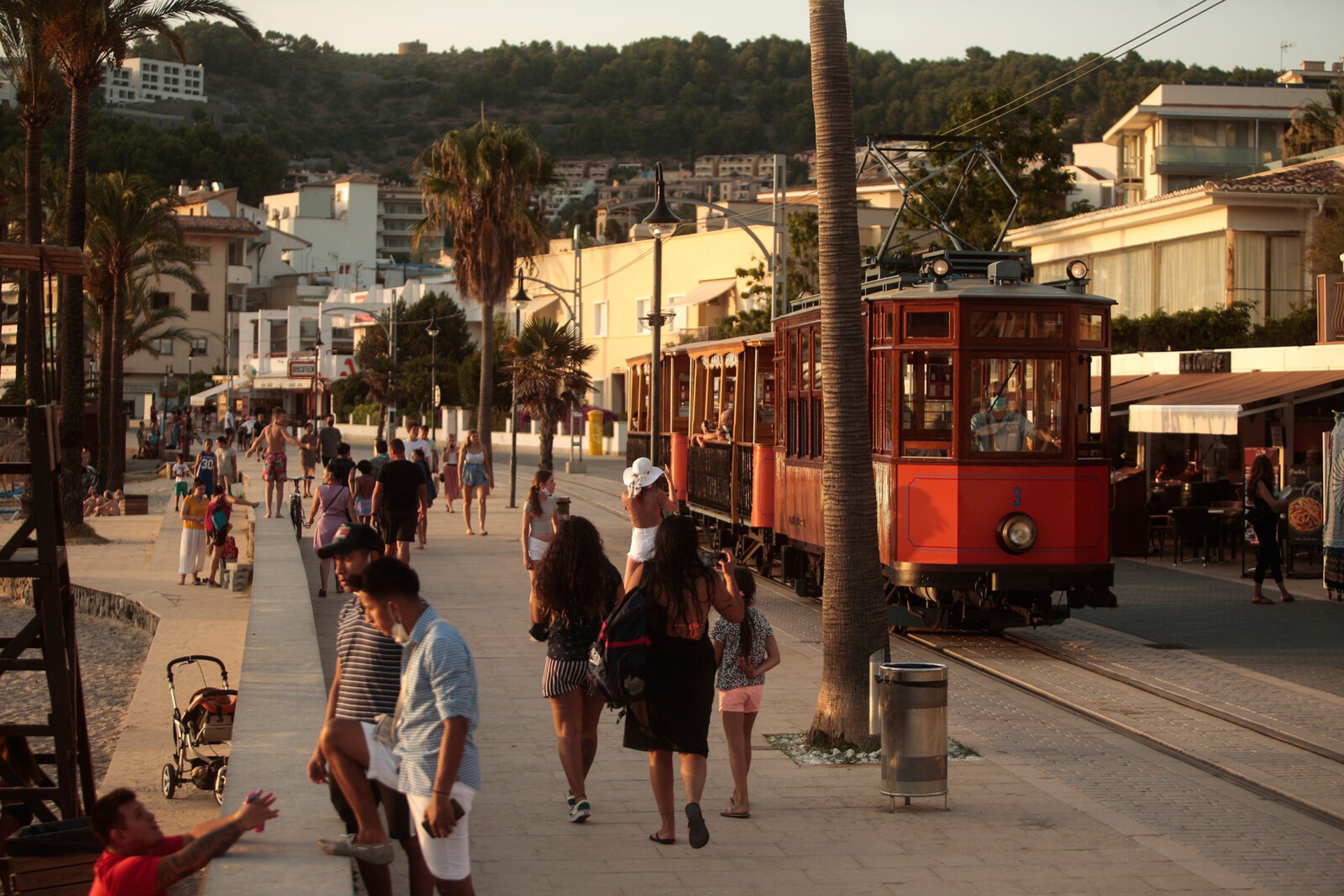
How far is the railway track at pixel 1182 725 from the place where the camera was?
9219mm

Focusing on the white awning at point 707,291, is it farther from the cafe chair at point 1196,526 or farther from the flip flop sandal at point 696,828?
the flip flop sandal at point 696,828

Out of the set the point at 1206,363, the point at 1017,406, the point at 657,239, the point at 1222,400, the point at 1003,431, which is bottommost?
the point at 1003,431

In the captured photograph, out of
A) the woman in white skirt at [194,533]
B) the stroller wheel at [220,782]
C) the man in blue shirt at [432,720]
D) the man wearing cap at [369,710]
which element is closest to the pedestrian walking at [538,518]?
the stroller wheel at [220,782]

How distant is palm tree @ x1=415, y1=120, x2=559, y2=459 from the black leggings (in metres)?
27.5

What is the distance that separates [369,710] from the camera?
6258 millimetres

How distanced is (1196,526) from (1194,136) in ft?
147

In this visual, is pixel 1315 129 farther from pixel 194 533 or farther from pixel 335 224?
pixel 335 224

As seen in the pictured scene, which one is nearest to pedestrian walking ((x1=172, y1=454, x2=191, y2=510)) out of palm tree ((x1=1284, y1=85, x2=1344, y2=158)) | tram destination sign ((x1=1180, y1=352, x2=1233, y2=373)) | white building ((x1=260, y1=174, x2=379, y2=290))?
tram destination sign ((x1=1180, y1=352, x2=1233, y2=373))

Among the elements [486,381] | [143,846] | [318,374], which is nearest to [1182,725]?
[143,846]

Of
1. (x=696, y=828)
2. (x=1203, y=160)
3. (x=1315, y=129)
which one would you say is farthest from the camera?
(x=1203, y=160)

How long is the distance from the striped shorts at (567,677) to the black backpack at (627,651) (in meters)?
0.53

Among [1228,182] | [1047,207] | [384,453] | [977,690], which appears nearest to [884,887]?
[977,690]

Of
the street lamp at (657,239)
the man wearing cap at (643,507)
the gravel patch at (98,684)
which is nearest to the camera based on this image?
the man wearing cap at (643,507)

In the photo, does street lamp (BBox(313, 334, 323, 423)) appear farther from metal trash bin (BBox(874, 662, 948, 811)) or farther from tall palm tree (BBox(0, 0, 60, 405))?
metal trash bin (BBox(874, 662, 948, 811))
